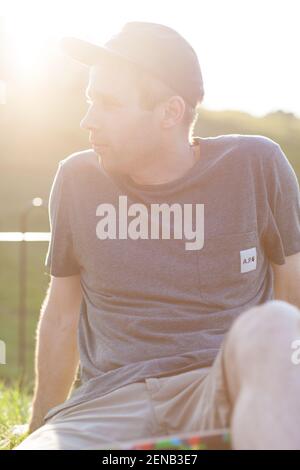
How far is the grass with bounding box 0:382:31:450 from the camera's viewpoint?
326 cm

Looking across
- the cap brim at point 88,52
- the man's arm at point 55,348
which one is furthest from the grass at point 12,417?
the cap brim at point 88,52

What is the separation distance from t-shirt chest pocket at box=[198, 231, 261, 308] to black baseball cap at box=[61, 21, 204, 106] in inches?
18.9

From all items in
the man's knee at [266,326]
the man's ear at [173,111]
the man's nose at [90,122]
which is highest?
the man's ear at [173,111]

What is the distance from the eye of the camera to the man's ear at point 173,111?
110 inches

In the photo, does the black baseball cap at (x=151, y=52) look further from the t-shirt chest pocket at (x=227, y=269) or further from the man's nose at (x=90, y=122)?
the t-shirt chest pocket at (x=227, y=269)

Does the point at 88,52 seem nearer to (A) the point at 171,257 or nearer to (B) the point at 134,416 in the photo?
(A) the point at 171,257

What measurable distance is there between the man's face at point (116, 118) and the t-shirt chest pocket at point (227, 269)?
346 mm

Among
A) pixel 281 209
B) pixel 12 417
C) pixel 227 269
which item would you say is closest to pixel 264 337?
pixel 227 269

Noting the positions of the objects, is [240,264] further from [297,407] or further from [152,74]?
[297,407]

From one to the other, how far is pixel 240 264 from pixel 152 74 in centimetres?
62

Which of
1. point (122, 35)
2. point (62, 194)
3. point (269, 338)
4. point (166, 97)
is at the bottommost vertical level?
point (269, 338)
